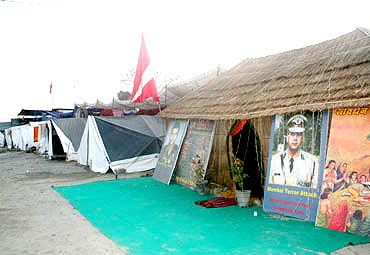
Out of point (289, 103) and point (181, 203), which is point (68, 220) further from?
point (289, 103)

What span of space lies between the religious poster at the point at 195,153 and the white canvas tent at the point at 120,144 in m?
3.17

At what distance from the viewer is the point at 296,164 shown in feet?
21.0

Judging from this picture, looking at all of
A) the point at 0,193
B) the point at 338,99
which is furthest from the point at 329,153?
the point at 0,193

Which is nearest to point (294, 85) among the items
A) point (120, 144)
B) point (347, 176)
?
point (347, 176)

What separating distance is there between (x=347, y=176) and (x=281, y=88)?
8.26 feet

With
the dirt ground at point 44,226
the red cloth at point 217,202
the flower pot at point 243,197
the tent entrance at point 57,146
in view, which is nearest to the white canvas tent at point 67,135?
the tent entrance at point 57,146

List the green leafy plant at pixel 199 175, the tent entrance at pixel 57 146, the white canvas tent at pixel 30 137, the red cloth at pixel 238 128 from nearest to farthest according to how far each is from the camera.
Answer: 1. the red cloth at pixel 238 128
2. the green leafy plant at pixel 199 175
3. the tent entrance at pixel 57 146
4. the white canvas tent at pixel 30 137

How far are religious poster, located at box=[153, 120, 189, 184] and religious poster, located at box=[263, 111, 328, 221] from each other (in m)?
3.80

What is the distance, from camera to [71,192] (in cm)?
919

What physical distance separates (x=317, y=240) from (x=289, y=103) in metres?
2.63

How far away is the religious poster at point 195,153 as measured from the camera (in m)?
8.90

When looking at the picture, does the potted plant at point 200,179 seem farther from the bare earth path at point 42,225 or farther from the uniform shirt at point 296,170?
the bare earth path at point 42,225

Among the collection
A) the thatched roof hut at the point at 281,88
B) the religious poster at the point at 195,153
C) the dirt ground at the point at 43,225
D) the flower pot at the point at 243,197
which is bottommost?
the dirt ground at the point at 43,225

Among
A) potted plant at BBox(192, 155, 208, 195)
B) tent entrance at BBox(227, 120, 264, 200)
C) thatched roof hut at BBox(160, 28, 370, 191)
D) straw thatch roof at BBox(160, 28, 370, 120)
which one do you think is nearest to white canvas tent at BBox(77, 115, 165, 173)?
thatched roof hut at BBox(160, 28, 370, 191)
